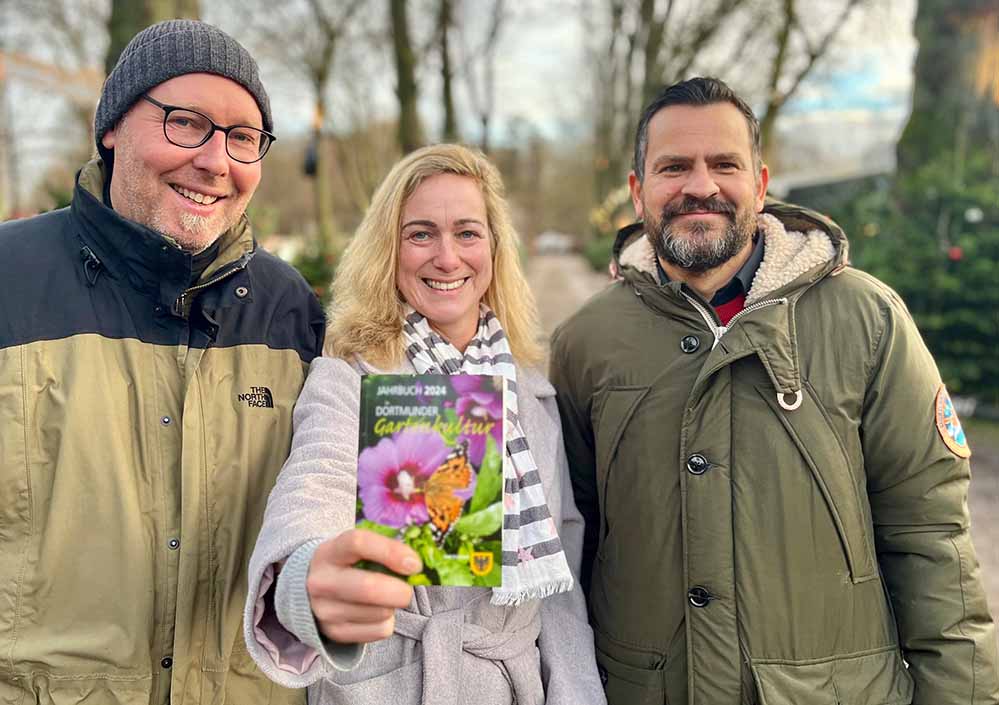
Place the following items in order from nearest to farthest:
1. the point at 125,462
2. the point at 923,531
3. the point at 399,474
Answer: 1. the point at 399,474
2. the point at 125,462
3. the point at 923,531

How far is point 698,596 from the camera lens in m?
2.54

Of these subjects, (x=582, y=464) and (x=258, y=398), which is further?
(x=582, y=464)

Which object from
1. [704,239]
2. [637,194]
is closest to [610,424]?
[704,239]

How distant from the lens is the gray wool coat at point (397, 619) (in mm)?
1941

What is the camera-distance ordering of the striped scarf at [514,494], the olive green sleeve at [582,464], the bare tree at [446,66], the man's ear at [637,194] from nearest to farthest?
the striped scarf at [514,494], the olive green sleeve at [582,464], the man's ear at [637,194], the bare tree at [446,66]

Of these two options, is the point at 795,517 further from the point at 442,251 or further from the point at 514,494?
the point at 442,251

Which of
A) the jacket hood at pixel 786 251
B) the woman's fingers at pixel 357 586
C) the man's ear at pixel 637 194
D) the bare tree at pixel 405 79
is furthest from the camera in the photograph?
the bare tree at pixel 405 79

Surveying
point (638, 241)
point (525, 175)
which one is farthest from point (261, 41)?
point (525, 175)

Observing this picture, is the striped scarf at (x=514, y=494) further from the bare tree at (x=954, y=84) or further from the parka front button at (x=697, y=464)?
the bare tree at (x=954, y=84)

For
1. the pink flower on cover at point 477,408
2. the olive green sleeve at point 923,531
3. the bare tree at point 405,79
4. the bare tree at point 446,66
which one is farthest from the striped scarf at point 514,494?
the bare tree at point 446,66

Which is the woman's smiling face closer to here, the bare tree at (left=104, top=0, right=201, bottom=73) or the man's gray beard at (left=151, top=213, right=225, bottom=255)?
the man's gray beard at (left=151, top=213, right=225, bottom=255)

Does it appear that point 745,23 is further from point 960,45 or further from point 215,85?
point 215,85

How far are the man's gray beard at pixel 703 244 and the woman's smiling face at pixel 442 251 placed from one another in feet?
2.31

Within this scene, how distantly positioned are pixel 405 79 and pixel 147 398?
11814mm
